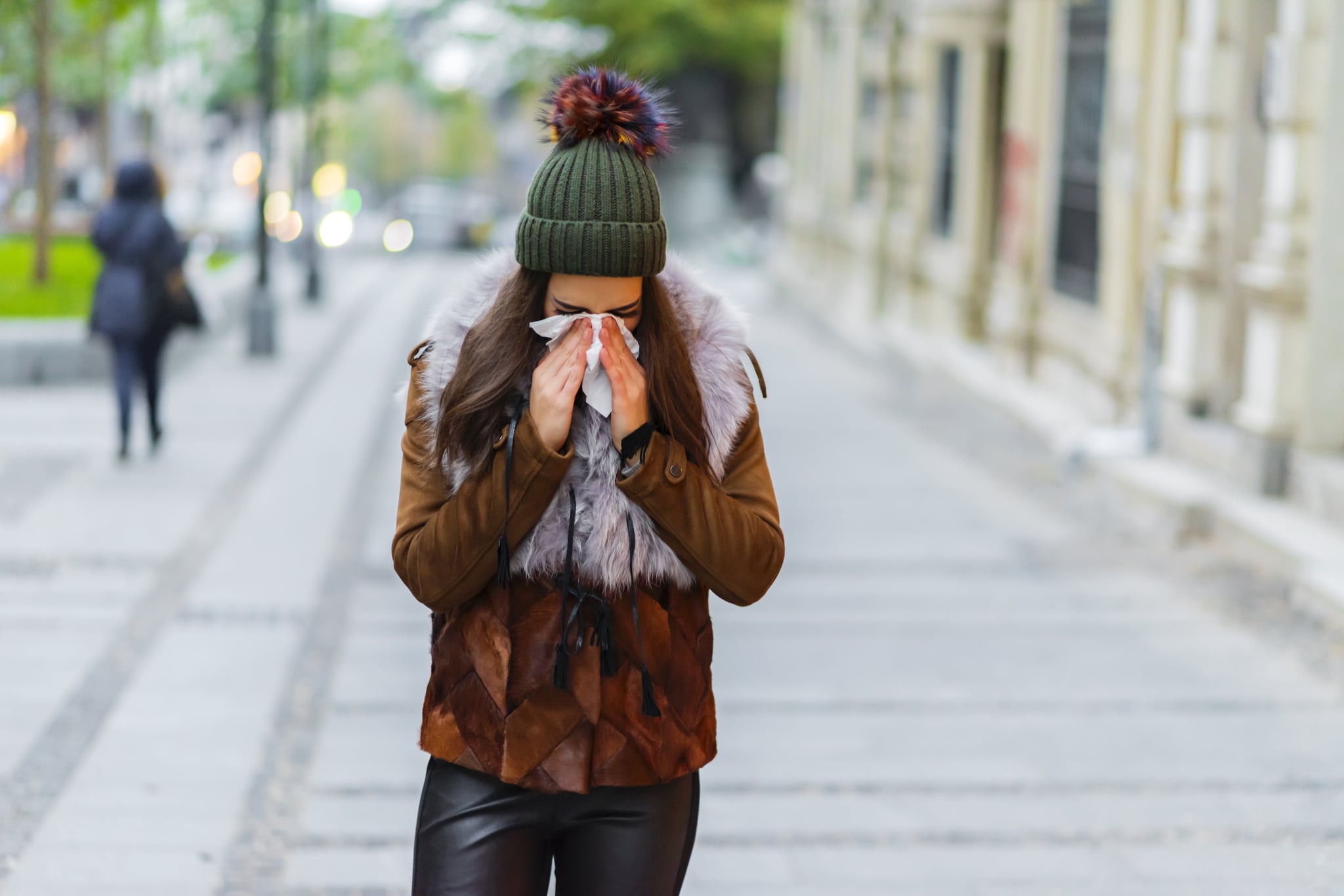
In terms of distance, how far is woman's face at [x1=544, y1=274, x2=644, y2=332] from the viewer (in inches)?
105

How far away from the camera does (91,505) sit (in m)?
9.98

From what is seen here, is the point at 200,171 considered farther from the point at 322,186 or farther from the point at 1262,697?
the point at 1262,697

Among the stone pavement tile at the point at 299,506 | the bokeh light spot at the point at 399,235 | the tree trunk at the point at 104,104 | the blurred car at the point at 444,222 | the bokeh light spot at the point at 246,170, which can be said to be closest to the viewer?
the stone pavement tile at the point at 299,506

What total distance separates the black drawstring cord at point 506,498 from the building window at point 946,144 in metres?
14.8

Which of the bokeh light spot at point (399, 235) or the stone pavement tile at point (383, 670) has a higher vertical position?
the stone pavement tile at point (383, 670)

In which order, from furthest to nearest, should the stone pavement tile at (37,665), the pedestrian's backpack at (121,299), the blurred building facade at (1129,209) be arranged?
the pedestrian's backpack at (121,299)
the blurred building facade at (1129,209)
the stone pavement tile at (37,665)

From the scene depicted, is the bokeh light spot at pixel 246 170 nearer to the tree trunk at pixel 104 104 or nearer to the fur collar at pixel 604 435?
the tree trunk at pixel 104 104

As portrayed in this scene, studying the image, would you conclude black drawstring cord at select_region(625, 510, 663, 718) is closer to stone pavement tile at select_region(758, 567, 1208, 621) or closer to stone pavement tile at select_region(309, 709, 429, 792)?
stone pavement tile at select_region(309, 709, 429, 792)

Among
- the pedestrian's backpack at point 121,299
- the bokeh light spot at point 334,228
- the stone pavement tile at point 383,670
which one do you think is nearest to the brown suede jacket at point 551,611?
the stone pavement tile at point 383,670

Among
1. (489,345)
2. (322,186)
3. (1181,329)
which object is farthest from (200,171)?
(489,345)

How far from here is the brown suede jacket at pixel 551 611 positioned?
8.73 feet

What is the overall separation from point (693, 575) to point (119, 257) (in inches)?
353

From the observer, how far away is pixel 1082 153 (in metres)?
13.1

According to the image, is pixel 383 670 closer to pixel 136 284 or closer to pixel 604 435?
pixel 604 435
